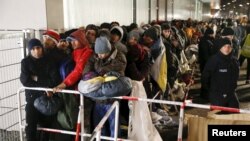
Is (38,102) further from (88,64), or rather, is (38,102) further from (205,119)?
(205,119)

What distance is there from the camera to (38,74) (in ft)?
14.7


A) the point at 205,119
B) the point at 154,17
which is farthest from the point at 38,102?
the point at 154,17

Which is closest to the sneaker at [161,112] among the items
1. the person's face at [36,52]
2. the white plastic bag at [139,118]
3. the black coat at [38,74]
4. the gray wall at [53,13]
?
the white plastic bag at [139,118]

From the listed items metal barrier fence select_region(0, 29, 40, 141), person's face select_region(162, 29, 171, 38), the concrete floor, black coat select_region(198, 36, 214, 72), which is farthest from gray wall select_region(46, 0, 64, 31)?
black coat select_region(198, 36, 214, 72)

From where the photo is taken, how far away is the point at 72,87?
14.6ft

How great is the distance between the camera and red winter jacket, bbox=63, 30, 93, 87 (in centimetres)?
432

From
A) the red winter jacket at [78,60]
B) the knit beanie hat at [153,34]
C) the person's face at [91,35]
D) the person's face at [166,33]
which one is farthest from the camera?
the person's face at [166,33]

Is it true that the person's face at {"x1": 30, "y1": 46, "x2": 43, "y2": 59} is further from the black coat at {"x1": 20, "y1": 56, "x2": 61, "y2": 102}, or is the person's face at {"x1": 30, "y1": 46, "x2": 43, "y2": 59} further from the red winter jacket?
the red winter jacket

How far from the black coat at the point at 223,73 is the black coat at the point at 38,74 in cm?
234

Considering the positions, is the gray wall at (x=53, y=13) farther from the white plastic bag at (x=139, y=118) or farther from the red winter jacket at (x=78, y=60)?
the white plastic bag at (x=139, y=118)

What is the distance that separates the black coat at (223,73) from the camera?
15.9 feet

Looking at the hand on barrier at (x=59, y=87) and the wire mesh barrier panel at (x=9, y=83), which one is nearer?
the hand on barrier at (x=59, y=87)

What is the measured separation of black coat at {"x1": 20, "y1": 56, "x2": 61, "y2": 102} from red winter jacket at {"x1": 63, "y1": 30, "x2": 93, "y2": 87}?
267mm

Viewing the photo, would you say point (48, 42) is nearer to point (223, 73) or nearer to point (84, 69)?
point (84, 69)
